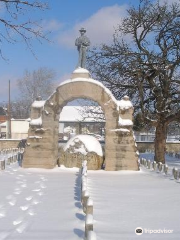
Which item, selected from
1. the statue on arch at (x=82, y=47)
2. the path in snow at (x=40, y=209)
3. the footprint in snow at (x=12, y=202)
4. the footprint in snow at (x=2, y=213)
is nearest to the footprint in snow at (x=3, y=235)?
the path in snow at (x=40, y=209)

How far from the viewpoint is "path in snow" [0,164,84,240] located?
22.4 feet

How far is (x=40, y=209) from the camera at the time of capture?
875 centimetres

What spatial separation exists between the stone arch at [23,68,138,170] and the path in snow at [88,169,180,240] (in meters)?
2.97

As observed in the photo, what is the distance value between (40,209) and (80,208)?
945 millimetres

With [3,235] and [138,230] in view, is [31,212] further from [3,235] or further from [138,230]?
[138,230]

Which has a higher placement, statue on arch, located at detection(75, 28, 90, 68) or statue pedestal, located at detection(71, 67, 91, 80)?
statue on arch, located at detection(75, 28, 90, 68)

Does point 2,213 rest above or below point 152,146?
below

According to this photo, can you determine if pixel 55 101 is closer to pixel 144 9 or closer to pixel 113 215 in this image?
pixel 144 9

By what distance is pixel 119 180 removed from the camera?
14633 mm

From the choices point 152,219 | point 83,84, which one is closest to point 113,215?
point 152,219

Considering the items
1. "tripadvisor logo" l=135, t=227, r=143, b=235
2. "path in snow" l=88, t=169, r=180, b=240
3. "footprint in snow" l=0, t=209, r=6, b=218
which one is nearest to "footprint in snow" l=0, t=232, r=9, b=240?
"footprint in snow" l=0, t=209, r=6, b=218

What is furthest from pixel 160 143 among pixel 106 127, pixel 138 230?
pixel 138 230

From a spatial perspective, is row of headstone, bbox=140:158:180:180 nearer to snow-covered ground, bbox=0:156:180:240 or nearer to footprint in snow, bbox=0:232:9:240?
snow-covered ground, bbox=0:156:180:240

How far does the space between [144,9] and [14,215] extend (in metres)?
18.4
